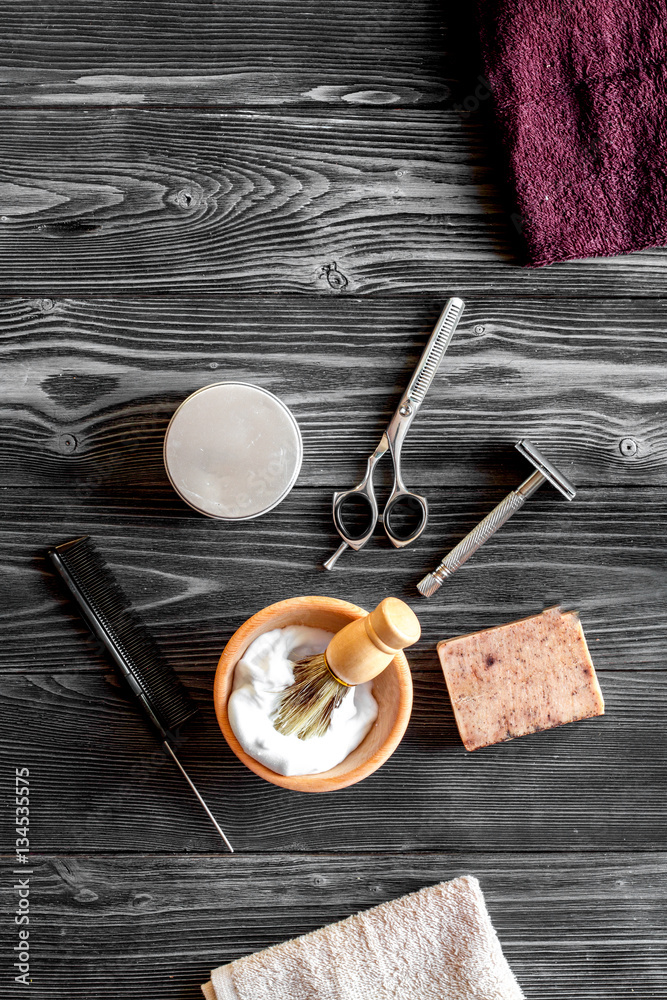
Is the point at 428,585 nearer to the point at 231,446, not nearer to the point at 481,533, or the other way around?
the point at 481,533

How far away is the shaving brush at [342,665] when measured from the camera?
0.59 meters

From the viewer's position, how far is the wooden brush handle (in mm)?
583

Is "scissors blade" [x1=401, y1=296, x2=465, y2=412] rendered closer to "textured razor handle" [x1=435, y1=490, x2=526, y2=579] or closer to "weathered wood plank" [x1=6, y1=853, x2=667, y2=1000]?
"textured razor handle" [x1=435, y1=490, x2=526, y2=579]

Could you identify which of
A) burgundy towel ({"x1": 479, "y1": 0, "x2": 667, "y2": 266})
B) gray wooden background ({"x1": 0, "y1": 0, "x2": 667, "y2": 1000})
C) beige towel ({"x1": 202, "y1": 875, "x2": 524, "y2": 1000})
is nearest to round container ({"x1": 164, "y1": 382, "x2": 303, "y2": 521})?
gray wooden background ({"x1": 0, "y1": 0, "x2": 667, "y2": 1000})

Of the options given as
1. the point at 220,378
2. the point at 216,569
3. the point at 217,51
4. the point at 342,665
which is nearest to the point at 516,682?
the point at 342,665

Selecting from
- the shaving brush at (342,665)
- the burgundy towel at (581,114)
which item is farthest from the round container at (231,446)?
the burgundy towel at (581,114)

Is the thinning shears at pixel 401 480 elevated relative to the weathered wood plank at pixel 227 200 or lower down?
lower down

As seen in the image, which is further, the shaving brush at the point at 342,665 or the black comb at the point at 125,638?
the black comb at the point at 125,638

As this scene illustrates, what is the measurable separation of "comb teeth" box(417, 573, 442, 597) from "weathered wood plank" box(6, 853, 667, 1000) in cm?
29

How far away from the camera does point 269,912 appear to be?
32.0 inches

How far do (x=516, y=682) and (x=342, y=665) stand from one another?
9.4 inches

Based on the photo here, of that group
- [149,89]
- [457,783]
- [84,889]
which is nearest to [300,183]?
[149,89]

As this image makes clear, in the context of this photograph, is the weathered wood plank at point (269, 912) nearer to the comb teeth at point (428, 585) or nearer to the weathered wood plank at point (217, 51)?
the comb teeth at point (428, 585)

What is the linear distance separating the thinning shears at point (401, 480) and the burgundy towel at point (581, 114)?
0.43 ft
